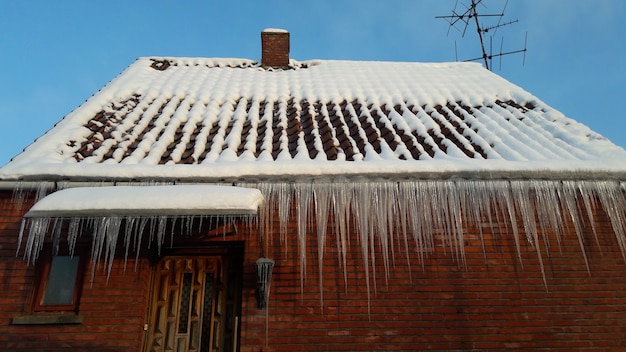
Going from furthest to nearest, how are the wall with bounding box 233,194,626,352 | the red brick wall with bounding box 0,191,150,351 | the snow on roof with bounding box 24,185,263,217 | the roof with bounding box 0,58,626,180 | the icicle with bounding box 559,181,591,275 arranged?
the icicle with bounding box 559,181,591,275 → the roof with bounding box 0,58,626,180 → the wall with bounding box 233,194,626,352 → the red brick wall with bounding box 0,191,150,351 → the snow on roof with bounding box 24,185,263,217

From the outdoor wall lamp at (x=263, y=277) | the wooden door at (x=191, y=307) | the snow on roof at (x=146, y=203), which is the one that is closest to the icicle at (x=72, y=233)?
the snow on roof at (x=146, y=203)

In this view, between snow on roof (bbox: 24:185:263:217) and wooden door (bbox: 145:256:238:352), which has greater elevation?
snow on roof (bbox: 24:185:263:217)

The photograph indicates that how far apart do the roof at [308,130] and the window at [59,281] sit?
39.3 inches

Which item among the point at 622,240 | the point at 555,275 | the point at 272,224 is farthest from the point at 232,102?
the point at 622,240

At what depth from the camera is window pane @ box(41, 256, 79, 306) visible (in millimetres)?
4703

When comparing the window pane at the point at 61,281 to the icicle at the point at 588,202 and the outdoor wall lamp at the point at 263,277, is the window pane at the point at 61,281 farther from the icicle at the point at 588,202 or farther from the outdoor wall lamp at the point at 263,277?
the icicle at the point at 588,202

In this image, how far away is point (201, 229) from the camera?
4980 millimetres

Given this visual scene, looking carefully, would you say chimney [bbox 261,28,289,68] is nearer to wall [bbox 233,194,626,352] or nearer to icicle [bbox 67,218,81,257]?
wall [bbox 233,194,626,352]

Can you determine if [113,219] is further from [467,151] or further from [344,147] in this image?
[467,151]

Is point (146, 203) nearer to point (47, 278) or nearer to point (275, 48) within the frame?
point (47, 278)

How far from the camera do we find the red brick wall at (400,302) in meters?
4.52

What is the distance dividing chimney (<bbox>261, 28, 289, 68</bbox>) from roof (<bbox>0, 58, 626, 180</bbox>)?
0.59m

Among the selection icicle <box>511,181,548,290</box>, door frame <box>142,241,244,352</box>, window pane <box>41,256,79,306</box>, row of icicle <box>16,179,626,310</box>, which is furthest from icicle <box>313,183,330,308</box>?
window pane <box>41,256,79,306</box>

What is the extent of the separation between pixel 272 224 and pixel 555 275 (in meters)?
3.40
